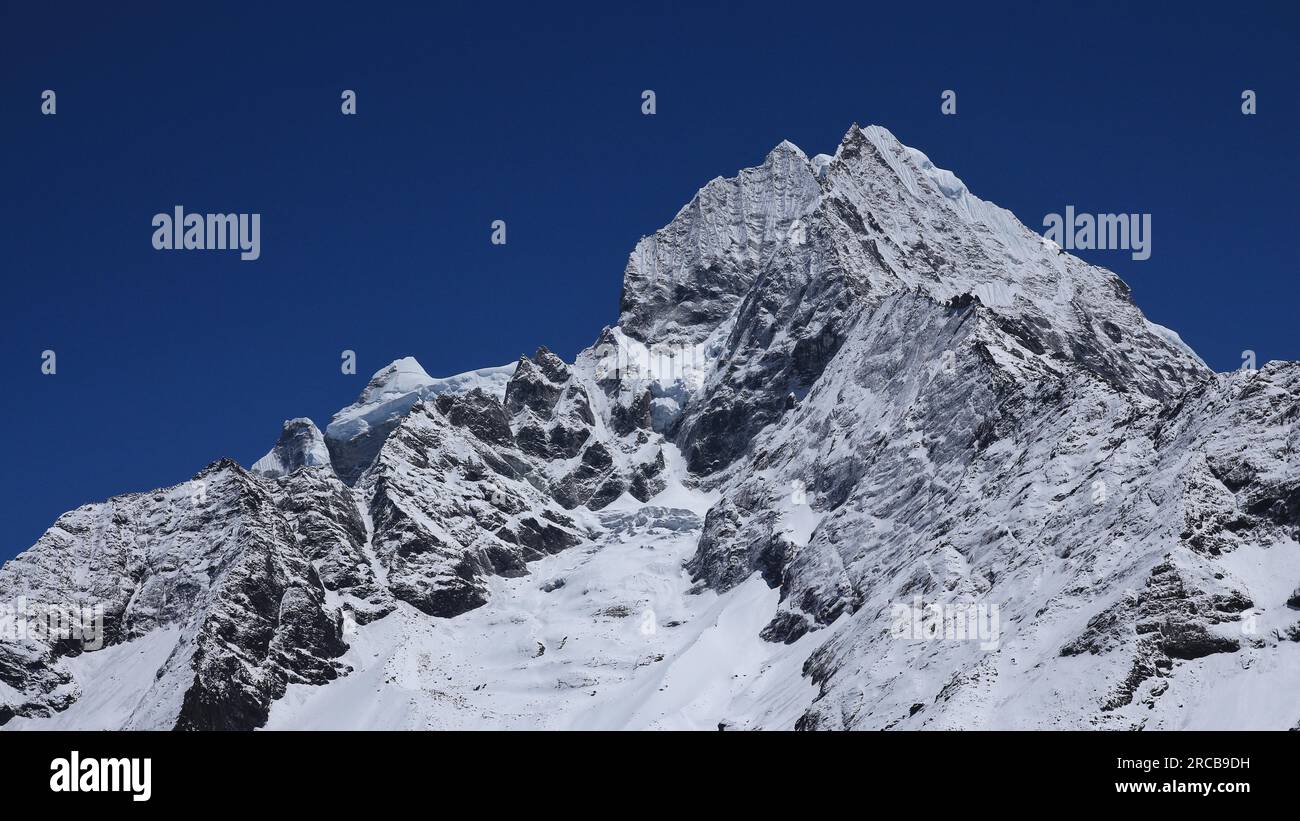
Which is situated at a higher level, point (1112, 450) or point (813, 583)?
point (1112, 450)

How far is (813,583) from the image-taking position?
195 metres

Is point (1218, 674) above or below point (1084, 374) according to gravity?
below

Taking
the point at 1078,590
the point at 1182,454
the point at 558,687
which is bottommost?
the point at 558,687

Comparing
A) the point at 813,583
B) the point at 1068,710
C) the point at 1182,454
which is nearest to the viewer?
the point at 1068,710

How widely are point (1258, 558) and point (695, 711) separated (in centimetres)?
6518

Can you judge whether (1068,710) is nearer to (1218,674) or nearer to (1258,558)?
(1218,674)

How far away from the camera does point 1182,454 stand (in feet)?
477

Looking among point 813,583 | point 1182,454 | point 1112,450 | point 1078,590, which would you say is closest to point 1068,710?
point 1078,590
